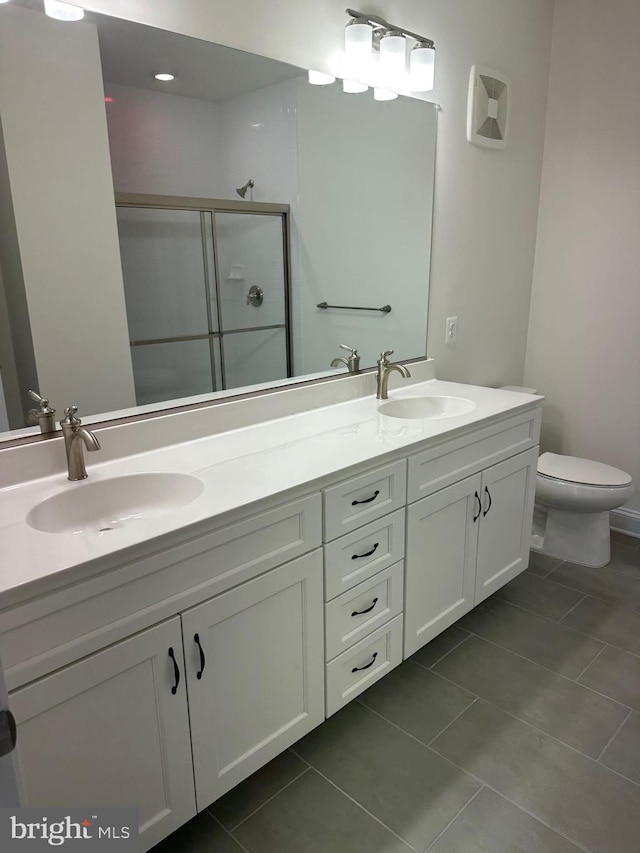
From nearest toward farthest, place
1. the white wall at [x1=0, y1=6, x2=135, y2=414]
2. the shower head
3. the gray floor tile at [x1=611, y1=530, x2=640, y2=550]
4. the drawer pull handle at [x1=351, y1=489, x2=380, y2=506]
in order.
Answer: the white wall at [x1=0, y1=6, x2=135, y2=414] < the drawer pull handle at [x1=351, y1=489, x2=380, y2=506] < the shower head < the gray floor tile at [x1=611, y1=530, x2=640, y2=550]

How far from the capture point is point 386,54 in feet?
6.66

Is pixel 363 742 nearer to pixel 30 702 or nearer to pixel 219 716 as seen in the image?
pixel 219 716

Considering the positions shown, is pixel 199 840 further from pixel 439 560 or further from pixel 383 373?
pixel 383 373

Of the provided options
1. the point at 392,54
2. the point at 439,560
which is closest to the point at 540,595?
the point at 439,560

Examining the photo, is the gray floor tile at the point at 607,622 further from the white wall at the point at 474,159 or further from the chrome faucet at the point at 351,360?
the chrome faucet at the point at 351,360

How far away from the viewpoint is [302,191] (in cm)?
200

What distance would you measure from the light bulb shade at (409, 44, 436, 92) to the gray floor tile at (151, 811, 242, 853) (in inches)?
95.7

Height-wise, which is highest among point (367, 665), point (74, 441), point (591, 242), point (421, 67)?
point (421, 67)

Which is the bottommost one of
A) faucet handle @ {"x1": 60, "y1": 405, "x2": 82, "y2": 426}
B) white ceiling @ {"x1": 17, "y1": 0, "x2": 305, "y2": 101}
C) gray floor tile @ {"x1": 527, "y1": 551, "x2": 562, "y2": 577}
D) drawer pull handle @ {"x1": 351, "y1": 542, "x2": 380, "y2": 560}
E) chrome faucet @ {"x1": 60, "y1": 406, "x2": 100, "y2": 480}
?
gray floor tile @ {"x1": 527, "y1": 551, "x2": 562, "y2": 577}

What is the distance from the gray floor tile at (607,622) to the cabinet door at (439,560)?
52cm

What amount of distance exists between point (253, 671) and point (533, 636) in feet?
4.20

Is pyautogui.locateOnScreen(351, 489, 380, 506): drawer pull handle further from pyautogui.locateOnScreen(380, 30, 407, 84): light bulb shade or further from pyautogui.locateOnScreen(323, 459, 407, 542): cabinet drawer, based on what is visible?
pyautogui.locateOnScreen(380, 30, 407, 84): light bulb shade

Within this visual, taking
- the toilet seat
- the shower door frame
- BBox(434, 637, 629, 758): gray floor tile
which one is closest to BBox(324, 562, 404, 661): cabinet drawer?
BBox(434, 637, 629, 758): gray floor tile

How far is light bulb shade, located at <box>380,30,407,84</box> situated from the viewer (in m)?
2.02
